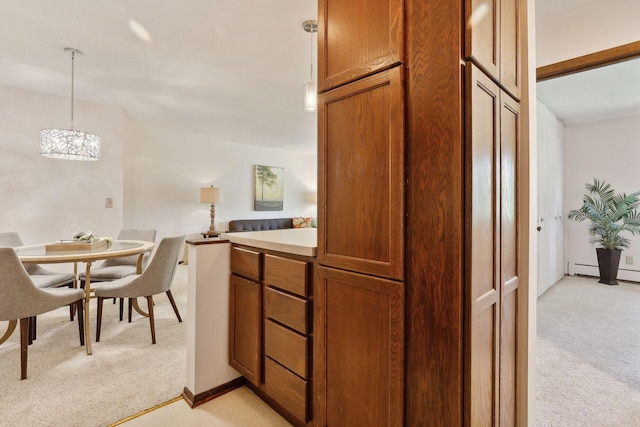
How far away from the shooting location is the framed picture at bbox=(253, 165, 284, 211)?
6.71m

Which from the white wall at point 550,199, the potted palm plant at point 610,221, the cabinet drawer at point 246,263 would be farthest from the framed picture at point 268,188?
the potted palm plant at point 610,221

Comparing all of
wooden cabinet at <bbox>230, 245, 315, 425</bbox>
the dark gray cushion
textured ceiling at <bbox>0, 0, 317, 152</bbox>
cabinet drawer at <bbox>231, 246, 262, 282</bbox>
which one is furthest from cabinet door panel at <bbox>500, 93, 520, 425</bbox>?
the dark gray cushion

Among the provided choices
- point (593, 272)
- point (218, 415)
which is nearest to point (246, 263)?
point (218, 415)

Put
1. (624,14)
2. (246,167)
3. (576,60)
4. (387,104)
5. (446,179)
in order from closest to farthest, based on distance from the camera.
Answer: (446,179) → (387,104) → (624,14) → (576,60) → (246,167)

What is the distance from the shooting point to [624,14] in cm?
177

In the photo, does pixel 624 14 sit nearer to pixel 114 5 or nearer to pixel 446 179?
pixel 446 179

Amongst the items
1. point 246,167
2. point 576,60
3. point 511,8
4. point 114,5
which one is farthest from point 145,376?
point 246,167

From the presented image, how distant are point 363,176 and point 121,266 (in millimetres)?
3067

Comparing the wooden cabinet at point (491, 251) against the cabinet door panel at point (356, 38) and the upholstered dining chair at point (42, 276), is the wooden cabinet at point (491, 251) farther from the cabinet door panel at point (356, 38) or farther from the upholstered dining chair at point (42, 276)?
the upholstered dining chair at point (42, 276)

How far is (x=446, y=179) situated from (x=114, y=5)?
2.36 metres

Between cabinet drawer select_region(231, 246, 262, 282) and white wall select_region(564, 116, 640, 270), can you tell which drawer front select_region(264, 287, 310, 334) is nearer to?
cabinet drawer select_region(231, 246, 262, 282)

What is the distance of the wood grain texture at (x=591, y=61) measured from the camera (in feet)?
5.74

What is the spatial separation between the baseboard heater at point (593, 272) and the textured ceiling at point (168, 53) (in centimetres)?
479

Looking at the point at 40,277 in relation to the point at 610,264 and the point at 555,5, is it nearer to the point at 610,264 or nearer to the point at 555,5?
the point at 555,5
